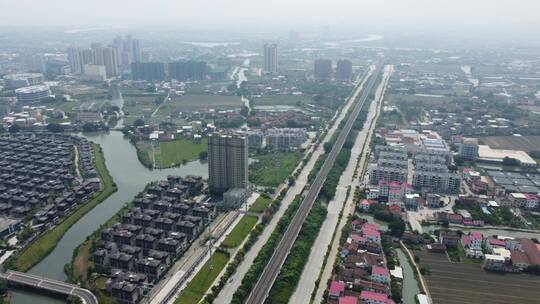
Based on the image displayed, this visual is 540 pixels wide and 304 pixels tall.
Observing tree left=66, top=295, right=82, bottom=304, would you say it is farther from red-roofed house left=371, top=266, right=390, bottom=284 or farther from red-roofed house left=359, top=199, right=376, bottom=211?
red-roofed house left=359, top=199, right=376, bottom=211

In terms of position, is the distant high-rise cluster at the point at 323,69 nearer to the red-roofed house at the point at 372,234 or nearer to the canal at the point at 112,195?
the canal at the point at 112,195

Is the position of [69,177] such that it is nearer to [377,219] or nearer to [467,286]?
[377,219]

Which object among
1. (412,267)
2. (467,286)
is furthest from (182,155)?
(467,286)

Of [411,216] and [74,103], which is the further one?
[74,103]

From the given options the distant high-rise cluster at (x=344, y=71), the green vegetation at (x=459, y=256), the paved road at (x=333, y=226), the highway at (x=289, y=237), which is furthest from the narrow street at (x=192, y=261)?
the distant high-rise cluster at (x=344, y=71)

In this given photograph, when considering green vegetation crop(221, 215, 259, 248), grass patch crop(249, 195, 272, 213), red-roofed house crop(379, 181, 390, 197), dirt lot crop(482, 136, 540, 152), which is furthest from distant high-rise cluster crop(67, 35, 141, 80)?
dirt lot crop(482, 136, 540, 152)
